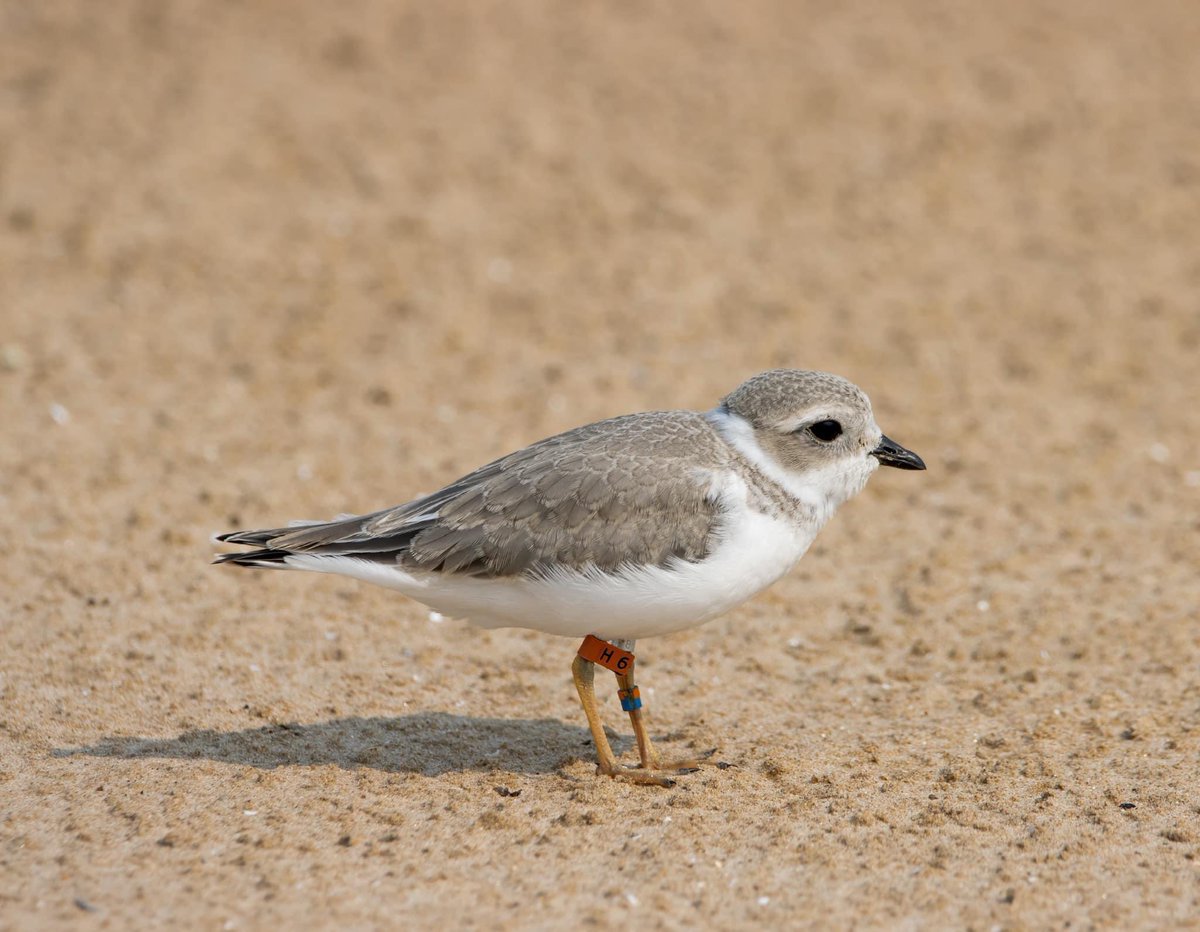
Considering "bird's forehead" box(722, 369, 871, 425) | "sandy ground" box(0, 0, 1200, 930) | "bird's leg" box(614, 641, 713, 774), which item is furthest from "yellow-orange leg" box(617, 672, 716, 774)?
"bird's forehead" box(722, 369, 871, 425)

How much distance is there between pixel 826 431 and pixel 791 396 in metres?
Answer: 0.23

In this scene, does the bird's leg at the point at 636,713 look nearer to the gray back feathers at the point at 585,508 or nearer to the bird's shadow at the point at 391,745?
the bird's shadow at the point at 391,745

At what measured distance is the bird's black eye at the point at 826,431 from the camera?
610 centimetres

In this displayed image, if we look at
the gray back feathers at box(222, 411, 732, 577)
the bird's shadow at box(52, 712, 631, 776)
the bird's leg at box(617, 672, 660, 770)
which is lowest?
the bird's shadow at box(52, 712, 631, 776)

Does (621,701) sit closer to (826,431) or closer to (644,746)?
(644,746)

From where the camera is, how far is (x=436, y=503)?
6.20 m

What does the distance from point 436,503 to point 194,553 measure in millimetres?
2715

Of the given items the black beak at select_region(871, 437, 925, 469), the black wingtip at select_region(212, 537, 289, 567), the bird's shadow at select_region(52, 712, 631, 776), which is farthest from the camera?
the black beak at select_region(871, 437, 925, 469)

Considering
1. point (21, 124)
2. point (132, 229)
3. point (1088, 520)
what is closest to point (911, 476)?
point (1088, 520)

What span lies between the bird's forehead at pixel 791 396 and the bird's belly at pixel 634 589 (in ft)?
1.72

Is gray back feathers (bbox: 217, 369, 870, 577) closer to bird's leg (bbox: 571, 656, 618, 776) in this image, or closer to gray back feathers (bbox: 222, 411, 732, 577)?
gray back feathers (bbox: 222, 411, 732, 577)

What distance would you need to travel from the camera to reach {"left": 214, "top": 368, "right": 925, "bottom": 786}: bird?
227 inches

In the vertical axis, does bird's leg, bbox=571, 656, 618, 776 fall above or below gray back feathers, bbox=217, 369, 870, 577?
below

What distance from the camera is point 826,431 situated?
20.1ft
